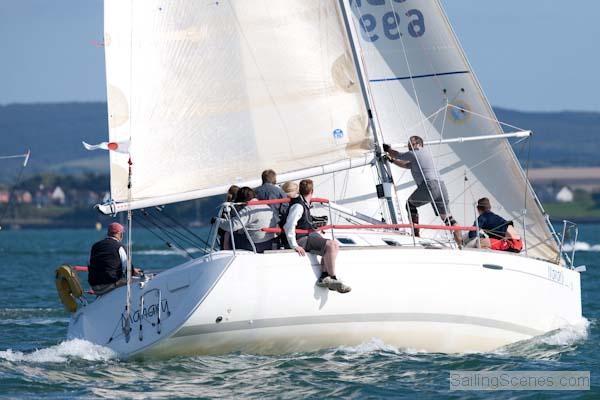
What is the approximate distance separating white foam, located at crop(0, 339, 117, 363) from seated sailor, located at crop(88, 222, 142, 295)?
0.67 m

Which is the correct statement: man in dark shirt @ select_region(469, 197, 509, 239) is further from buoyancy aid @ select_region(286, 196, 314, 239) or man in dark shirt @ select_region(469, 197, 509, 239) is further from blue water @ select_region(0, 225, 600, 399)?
buoyancy aid @ select_region(286, 196, 314, 239)

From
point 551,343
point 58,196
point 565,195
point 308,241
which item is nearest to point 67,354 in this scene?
point 308,241

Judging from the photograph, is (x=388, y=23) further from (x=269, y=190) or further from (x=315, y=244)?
(x=315, y=244)

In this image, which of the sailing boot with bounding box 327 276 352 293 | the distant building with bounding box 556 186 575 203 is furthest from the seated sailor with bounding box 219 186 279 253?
the distant building with bounding box 556 186 575 203

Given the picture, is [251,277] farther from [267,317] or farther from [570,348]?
[570,348]

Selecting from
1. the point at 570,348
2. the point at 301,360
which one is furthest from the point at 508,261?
the point at 301,360

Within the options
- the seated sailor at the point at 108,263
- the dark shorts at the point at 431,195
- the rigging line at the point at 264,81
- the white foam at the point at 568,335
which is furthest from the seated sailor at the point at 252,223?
the white foam at the point at 568,335

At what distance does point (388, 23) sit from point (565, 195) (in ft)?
393

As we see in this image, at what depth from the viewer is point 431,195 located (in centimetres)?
1505

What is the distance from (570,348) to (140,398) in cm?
513

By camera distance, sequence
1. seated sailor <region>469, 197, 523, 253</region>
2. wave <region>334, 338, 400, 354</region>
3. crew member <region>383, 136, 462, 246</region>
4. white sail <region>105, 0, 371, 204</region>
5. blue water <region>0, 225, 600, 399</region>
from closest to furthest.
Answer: blue water <region>0, 225, 600, 399</region> < wave <region>334, 338, 400, 354</region> < seated sailor <region>469, 197, 523, 253</region> < white sail <region>105, 0, 371, 204</region> < crew member <region>383, 136, 462, 246</region>

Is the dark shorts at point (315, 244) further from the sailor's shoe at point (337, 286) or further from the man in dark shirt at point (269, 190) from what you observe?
the man in dark shirt at point (269, 190)

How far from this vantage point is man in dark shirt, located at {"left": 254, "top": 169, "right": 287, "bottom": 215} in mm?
13773

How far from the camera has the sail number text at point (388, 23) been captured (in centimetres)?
1694
